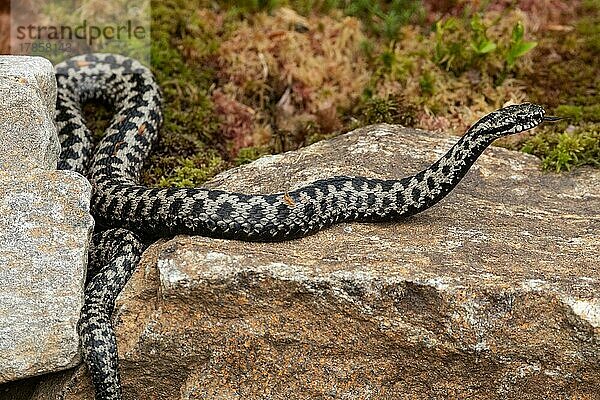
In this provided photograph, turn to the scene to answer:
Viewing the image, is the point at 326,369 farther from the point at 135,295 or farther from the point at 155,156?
the point at 155,156

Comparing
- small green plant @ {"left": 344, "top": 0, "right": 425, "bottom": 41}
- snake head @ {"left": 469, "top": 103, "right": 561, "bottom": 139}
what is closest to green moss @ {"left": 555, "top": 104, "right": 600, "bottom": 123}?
small green plant @ {"left": 344, "top": 0, "right": 425, "bottom": 41}

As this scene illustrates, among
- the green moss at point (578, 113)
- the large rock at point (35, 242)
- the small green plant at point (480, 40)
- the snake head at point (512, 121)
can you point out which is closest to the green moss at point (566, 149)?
the green moss at point (578, 113)

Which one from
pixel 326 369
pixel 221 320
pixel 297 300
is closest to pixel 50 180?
pixel 221 320

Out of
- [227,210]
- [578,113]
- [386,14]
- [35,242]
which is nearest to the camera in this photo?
[35,242]

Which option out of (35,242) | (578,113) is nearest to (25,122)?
(35,242)

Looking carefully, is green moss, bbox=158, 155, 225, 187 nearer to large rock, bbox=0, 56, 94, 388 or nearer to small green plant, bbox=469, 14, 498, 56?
large rock, bbox=0, 56, 94, 388

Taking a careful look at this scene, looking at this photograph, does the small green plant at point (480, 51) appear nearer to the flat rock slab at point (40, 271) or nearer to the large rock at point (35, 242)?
the large rock at point (35, 242)

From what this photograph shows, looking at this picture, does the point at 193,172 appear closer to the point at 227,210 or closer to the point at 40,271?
the point at 227,210
